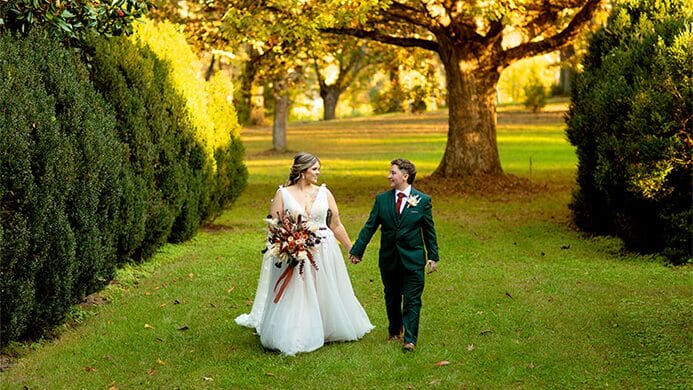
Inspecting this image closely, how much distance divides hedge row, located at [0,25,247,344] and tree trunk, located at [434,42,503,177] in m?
10.8

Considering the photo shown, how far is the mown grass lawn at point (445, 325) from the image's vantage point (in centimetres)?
849

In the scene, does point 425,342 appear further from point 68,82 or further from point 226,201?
point 226,201

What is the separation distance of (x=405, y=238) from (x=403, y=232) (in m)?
0.06

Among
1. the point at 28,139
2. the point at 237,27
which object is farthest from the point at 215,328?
the point at 237,27

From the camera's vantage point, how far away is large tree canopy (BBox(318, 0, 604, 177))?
23.6 m

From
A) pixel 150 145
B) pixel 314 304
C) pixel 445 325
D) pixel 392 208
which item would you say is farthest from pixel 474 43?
pixel 314 304

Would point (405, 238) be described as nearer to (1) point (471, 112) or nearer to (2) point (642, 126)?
(2) point (642, 126)

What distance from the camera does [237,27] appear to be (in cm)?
2112

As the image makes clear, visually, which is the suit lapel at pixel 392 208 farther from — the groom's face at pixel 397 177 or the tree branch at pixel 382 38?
the tree branch at pixel 382 38

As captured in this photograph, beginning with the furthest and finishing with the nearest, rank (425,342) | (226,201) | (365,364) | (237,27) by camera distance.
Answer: (237,27) < (226,201) < (425,342) < (365,364)

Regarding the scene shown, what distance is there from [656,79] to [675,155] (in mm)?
1098

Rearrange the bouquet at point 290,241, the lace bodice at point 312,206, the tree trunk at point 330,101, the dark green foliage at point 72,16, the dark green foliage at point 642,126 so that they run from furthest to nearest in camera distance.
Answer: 1. the tree trunk at point 330,101
2. the dark green foliage at point 642,126
3. the dark green foliage at point 72,16
4. the lace bodice at point 312,206
5. the bouquet at point 290,241

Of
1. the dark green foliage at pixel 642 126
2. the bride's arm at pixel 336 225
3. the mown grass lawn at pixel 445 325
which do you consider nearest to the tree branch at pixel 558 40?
the mown grass lawn at pixel 445 325

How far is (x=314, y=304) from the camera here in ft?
30.9
